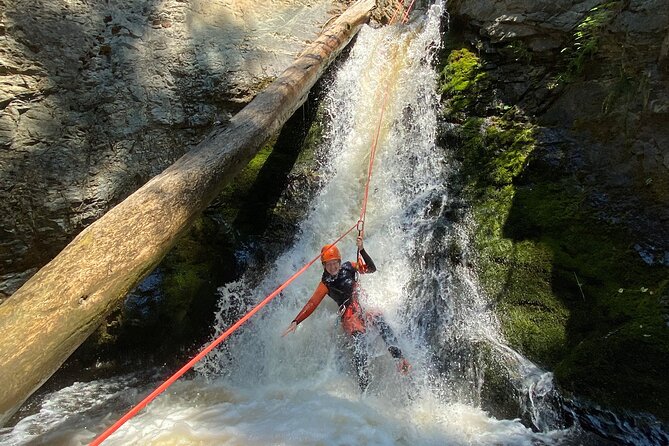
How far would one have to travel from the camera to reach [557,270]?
14.8 feet

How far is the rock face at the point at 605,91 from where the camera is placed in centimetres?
436

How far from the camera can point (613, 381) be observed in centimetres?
374

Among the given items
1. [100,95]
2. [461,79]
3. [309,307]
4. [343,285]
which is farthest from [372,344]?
[100,95]

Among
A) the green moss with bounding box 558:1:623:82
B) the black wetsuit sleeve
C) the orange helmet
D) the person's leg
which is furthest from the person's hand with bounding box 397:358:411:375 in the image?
the green moss with bounding box 558:1:623:82

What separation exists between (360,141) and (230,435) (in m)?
4.97

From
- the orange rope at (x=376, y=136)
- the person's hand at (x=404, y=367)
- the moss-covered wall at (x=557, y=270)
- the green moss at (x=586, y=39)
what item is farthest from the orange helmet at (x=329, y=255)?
the green moss at (x=586, y=39)

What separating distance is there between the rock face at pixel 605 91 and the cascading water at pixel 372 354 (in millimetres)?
1498

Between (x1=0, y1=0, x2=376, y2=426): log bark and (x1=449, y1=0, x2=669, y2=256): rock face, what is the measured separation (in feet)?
12.8

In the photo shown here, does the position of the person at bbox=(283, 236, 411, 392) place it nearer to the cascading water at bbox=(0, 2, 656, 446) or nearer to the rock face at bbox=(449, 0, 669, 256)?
the cascading water at bbox=(0, 2, 656, 446)

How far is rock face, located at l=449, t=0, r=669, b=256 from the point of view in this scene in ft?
14.3

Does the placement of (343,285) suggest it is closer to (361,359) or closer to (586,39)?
(361,359)

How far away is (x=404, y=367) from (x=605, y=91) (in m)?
4.05

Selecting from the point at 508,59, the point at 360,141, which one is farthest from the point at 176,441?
the point at 508,59

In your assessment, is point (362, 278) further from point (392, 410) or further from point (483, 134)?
Answer: point (483, 134)
